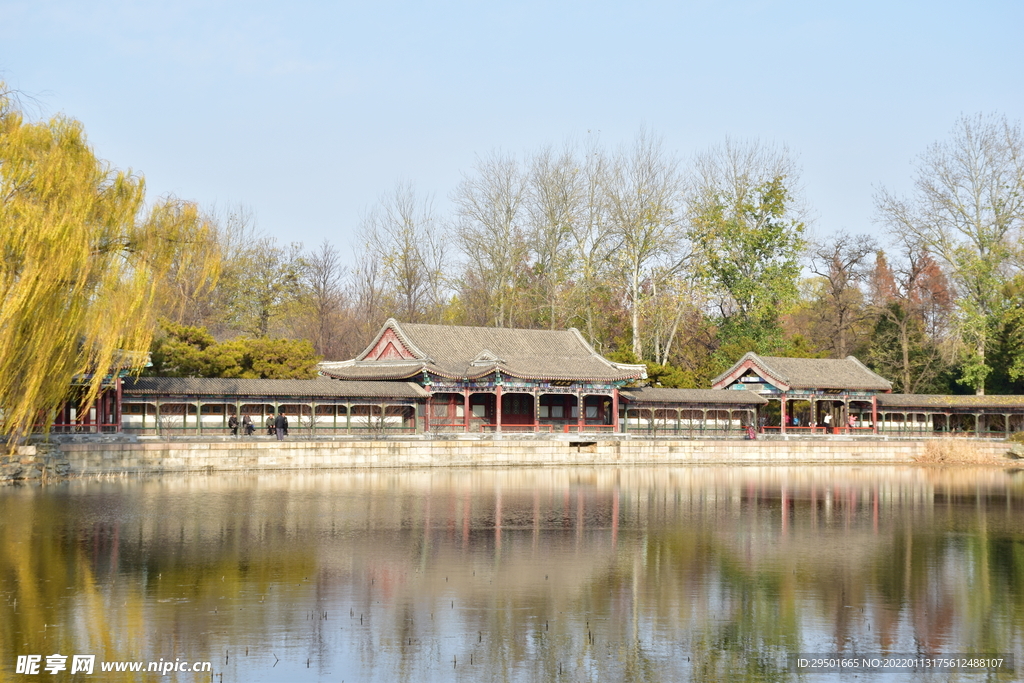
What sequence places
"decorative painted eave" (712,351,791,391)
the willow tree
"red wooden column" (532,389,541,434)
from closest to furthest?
the willow tree
"red wooden column" (532,389,541,434)
"decorative painted eave" (712,351,791,391)

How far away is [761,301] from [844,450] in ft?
52.4

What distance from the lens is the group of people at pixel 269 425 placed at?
40625 millimetres

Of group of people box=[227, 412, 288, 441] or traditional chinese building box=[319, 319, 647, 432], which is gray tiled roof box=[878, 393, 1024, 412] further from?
group of people box=[227, 412, 288, 441]

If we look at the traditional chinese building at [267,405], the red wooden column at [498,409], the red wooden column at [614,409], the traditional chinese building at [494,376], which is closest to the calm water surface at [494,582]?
the traditional chinese building at [267,405]

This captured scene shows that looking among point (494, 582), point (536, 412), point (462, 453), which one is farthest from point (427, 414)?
point (494, 582)

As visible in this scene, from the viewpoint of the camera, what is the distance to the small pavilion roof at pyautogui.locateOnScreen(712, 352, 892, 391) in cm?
5219

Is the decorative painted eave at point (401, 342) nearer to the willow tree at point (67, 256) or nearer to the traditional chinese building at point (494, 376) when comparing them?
the traditional chinese building at point (494, 376)

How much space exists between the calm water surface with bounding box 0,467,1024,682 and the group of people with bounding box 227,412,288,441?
8.41 m

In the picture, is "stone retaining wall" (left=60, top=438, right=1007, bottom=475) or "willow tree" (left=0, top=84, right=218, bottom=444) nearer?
"willow tree" (left=0, top=84, right=218, bottom=444)

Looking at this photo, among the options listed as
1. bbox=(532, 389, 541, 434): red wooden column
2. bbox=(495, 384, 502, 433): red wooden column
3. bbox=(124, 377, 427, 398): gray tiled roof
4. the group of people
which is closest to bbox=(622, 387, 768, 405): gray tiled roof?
bbox=(532, 389, 541, 434): red wooden column

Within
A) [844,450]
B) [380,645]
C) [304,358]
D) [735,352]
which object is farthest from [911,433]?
[380,645]

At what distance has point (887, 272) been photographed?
74500 mm

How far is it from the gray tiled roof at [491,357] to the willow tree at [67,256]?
2234 centimetres

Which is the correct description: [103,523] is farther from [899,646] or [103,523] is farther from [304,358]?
[304,358]
